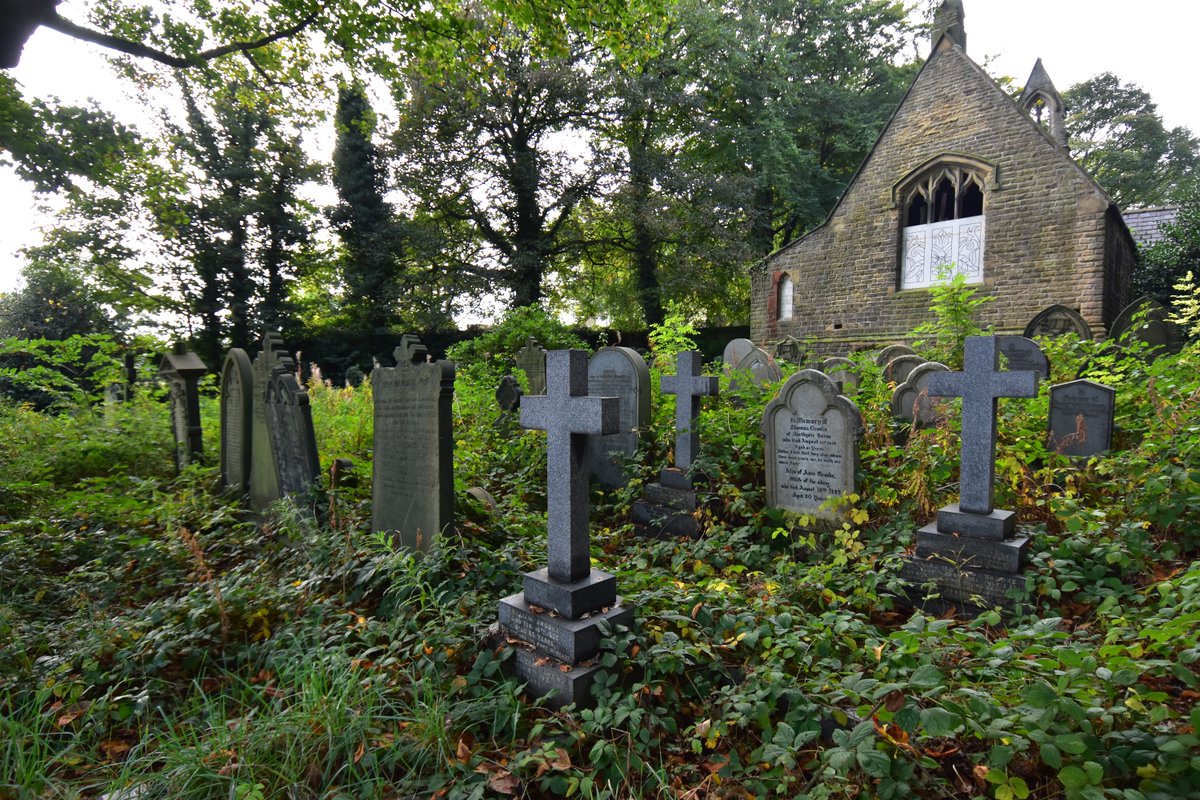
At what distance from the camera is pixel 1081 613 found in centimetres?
299

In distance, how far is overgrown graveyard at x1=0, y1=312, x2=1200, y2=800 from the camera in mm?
1771

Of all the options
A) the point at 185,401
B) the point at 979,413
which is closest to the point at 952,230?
the point at 979,413

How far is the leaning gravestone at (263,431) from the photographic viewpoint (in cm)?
487

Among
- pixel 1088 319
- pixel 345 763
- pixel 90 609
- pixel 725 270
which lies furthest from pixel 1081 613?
pixel 725 270

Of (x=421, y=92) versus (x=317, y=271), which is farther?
(x=317, y=271)

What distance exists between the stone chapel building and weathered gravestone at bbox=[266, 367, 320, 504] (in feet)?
35.5

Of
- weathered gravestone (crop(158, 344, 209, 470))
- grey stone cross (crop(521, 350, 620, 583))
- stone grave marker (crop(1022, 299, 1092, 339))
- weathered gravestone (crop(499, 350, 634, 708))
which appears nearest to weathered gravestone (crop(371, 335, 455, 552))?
weathered gravestone (crop(499, 350, 634, 708))

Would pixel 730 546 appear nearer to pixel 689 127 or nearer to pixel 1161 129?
pixel 689 127

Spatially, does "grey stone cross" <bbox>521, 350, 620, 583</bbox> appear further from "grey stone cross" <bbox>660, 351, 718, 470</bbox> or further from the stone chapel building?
the stone chapel building

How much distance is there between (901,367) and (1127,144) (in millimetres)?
27871

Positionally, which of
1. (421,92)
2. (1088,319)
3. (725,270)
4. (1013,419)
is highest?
(421,92)

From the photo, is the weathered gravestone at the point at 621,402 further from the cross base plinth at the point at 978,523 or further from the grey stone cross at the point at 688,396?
the cross base plinth at the point at 978,523

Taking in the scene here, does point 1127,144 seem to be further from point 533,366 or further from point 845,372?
point 533,366

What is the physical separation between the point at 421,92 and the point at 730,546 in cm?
1737
